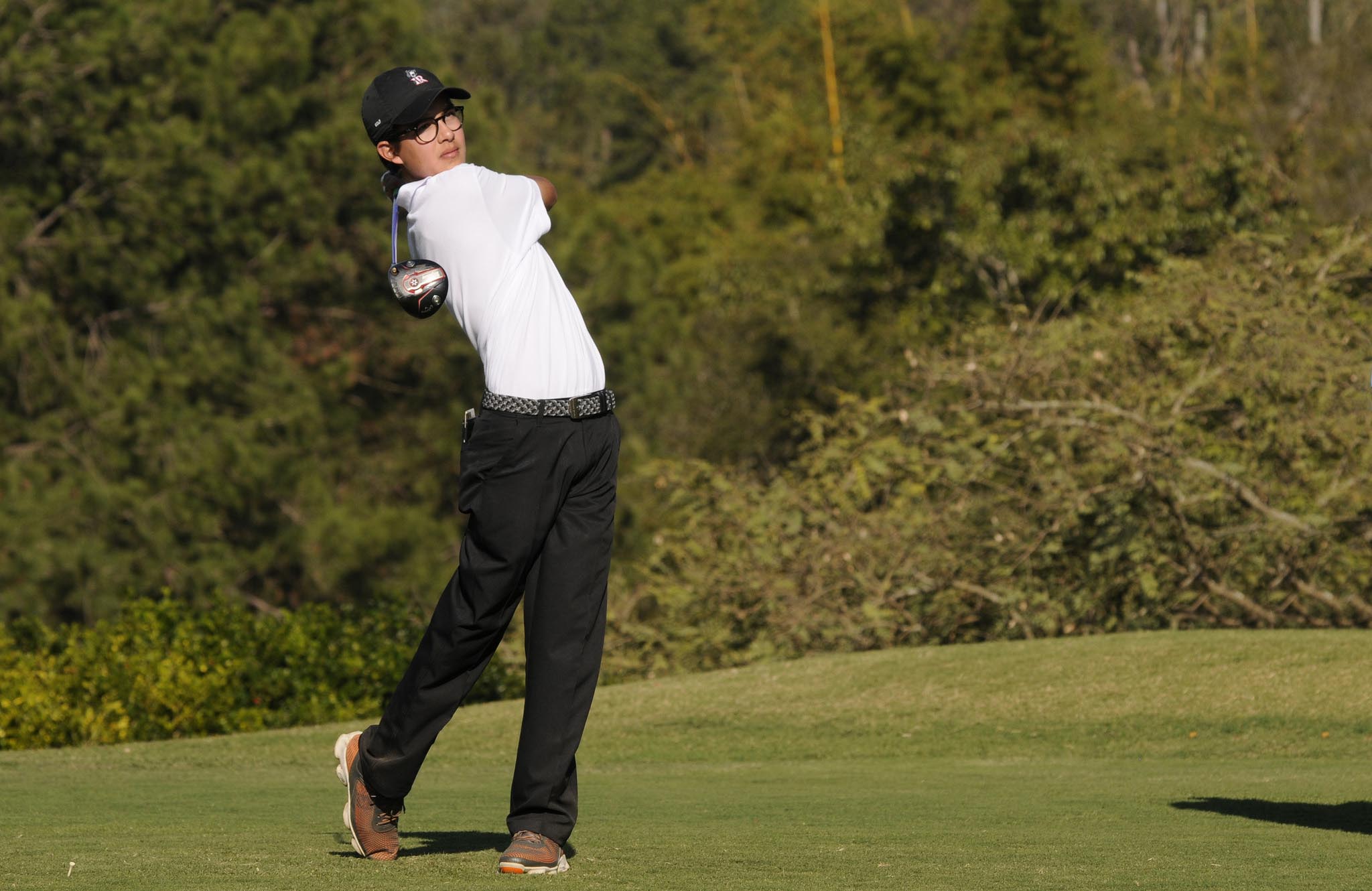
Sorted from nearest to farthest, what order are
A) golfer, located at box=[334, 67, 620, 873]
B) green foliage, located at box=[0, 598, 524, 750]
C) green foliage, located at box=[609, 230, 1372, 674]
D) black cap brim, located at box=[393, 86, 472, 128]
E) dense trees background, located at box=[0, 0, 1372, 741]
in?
golfer, located at box=[334, 67, 620, 873] < black cap brim, located at box=[393, 86, 472, 128] < green foliage, located at box=[0, 598, 524, 750] < green foliage, located at box=[609, 230, 1372, 674] < dense trees background, located at box=[0, 0, 1372, 741]

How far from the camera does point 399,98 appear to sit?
4.45m

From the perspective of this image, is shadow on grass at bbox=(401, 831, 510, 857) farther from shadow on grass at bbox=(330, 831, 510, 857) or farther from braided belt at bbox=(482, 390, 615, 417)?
braided belt at bbox=(482, 390, 615, 417)

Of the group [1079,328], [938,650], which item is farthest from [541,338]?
[1079,328]

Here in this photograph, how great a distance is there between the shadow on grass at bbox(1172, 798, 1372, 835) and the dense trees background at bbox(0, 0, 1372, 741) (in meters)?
7.05

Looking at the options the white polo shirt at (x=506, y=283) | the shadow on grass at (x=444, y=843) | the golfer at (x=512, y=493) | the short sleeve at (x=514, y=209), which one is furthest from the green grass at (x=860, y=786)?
the short sleeve at (x=514, y=209)

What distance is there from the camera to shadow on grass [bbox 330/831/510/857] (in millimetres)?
4699

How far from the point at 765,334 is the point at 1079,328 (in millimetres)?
15838

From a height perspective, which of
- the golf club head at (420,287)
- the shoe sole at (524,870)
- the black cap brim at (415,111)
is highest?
the black cap brim at (415,111)

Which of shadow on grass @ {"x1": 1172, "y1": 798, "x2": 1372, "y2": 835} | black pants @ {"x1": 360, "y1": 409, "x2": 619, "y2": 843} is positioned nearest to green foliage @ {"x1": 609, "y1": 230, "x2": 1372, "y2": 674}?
shadow on grass @ {"x1": 1172, "y1": 798, "x2": 1372, "y2": 835}

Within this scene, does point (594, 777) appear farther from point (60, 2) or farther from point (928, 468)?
point (60, 2)

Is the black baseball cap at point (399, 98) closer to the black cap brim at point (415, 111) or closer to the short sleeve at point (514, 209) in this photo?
the black cap brim at point (415, 111)

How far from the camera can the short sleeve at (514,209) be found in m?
4.36

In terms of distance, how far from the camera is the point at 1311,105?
36.1 metres

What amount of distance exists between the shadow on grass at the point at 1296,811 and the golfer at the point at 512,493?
8.76 ft
